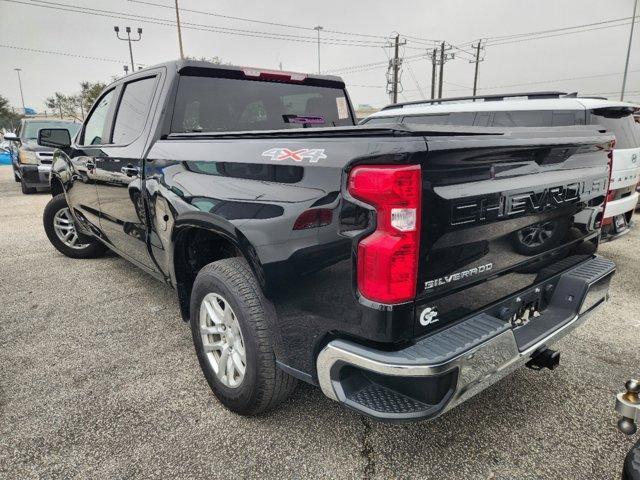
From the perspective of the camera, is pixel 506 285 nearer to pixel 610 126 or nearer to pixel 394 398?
pixel 394 398

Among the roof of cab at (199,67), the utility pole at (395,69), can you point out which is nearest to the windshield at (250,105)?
the roof of cab at (199,67)

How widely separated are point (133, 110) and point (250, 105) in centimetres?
88

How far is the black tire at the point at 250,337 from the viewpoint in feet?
6.39

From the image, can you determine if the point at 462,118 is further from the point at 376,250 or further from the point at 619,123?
the point at 376,250

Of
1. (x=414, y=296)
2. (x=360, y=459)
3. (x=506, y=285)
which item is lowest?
(x=360, y=459)

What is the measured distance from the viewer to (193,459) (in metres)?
2.01

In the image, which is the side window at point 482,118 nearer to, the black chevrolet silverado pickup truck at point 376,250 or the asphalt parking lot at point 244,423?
the asphalt parking lot at point 244,423

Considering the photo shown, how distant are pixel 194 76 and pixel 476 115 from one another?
3881 mm

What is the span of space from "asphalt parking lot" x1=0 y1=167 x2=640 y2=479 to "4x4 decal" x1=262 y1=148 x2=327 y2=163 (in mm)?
1348

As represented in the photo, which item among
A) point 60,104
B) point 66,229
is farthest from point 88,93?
point 66,229

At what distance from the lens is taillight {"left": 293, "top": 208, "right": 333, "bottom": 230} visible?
1.59m

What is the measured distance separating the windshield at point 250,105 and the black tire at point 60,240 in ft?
9.87

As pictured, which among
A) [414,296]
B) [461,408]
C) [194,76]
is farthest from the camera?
[194,76]

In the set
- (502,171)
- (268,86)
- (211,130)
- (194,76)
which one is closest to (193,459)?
(502,171)
